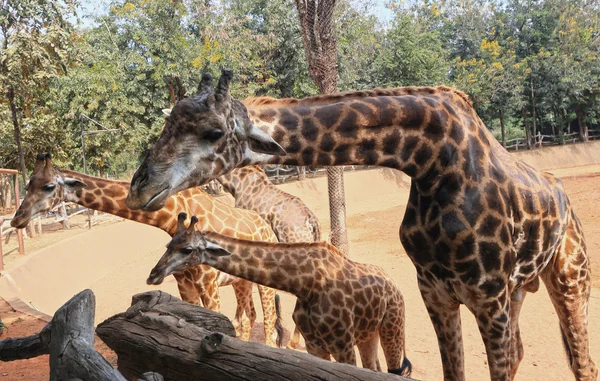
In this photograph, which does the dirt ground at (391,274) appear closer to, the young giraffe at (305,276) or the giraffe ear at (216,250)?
the young giraffe at (305,276)

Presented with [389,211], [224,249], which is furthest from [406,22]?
[224,249]

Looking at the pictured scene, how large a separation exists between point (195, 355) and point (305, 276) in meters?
1.68

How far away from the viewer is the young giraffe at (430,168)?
2.55 meters

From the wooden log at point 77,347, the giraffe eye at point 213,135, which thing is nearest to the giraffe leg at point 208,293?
the wooden log at point 77,347

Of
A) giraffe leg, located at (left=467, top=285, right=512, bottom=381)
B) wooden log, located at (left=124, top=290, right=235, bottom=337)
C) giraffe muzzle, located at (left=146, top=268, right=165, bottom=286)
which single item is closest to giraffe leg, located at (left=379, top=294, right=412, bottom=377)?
wooden log, located at (left=124, top=290, right=235, bottom=337)

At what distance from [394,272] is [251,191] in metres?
5.04

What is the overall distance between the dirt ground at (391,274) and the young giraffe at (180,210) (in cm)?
124

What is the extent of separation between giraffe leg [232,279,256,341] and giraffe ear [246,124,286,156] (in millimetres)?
5139

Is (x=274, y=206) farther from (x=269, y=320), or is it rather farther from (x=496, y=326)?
(x=496, y=326)

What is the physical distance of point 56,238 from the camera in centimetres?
1869

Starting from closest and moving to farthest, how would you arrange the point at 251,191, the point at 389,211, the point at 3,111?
the point at 251,191, the point at 389,211, the point at 3,111

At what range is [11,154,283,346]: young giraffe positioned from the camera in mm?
5375

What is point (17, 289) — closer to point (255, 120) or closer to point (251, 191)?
point (251, 191)

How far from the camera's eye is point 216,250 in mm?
4789
